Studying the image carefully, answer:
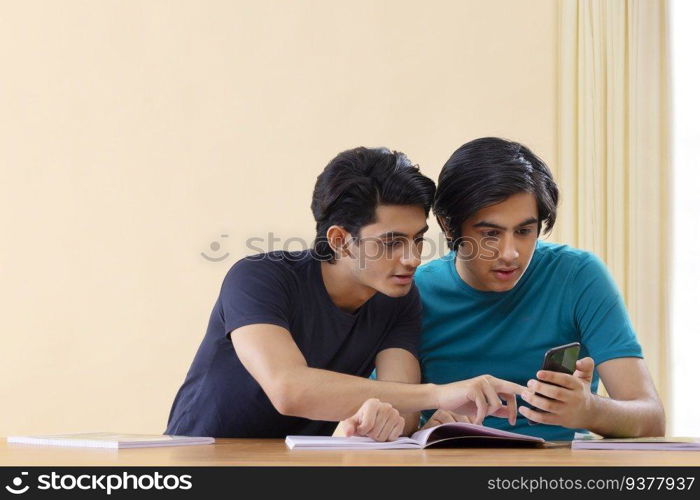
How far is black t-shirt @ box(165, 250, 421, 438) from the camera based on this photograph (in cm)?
193

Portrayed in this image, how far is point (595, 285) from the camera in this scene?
212cm

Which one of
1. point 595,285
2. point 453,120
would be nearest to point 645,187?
point 453,120

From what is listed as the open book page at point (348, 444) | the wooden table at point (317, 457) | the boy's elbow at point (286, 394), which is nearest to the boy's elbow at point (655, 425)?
the wooden table at point (317, 457)

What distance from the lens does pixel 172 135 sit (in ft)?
11.7

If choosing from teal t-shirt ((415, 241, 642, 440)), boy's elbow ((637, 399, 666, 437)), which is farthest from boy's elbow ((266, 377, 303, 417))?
boy's elbow ((637, 399, 666, 437))

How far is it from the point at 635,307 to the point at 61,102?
2490mm

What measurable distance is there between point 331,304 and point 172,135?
70.6 inches

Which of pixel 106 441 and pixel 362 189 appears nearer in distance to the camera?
pixel 106 441

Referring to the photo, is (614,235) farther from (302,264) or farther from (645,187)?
(302,264)

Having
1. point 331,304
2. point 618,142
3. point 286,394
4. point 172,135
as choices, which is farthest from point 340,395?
point 618,142

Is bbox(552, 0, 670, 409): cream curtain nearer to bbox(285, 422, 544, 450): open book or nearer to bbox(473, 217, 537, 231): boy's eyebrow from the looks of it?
bbox(473, 217, 537, 231): boy's eyebrow

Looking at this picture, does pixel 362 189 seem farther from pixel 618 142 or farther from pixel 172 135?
pixel 618 142

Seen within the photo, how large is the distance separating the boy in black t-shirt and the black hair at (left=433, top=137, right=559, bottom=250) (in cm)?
13

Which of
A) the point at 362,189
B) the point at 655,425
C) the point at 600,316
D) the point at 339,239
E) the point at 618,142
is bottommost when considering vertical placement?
the point at 655,425
